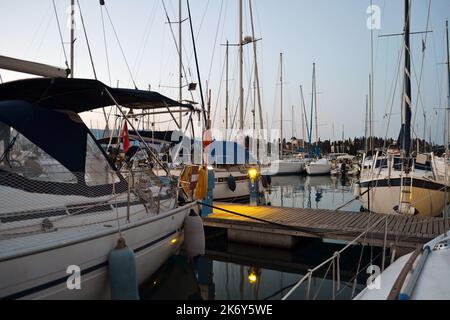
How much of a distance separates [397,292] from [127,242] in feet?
11.0

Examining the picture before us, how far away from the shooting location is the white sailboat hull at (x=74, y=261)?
3367mm

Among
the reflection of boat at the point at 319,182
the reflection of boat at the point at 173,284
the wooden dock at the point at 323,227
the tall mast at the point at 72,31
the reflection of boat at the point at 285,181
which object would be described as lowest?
the reflection of boat at the point at 319,182

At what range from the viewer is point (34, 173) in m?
4.73

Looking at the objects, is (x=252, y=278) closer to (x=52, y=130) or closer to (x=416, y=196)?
(x=52, y=130)

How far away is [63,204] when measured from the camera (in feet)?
15.7

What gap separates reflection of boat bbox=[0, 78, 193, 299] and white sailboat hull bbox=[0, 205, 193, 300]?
0.03 ft

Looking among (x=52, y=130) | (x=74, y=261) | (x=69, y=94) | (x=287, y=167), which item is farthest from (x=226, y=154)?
(x=287, y=167)

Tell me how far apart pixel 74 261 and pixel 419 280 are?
3.66m

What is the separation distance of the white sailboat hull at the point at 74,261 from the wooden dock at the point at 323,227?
336 cm

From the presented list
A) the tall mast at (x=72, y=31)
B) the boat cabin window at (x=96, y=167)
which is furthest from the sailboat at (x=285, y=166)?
the boat cabin window at (x=96, y=167)

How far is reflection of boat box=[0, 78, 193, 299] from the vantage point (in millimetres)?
3648

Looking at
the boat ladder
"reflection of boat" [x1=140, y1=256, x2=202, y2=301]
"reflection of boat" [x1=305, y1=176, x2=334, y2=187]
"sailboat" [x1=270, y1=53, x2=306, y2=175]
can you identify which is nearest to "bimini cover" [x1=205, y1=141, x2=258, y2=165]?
the boat ladder

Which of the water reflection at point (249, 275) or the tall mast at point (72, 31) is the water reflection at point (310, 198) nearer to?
the water reflection at point (249, 275)

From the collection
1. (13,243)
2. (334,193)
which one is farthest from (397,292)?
(334,193)
